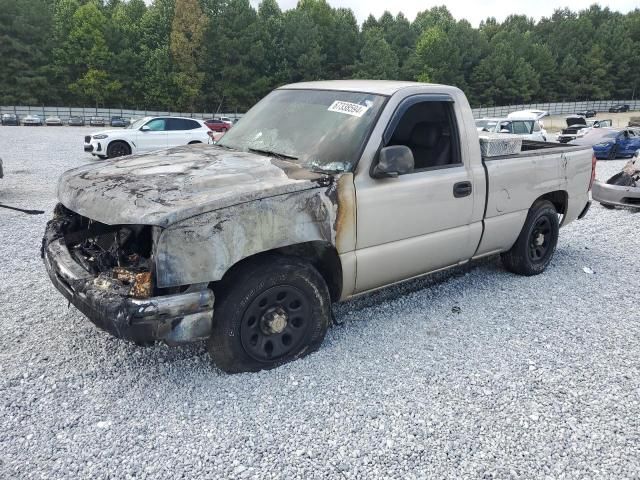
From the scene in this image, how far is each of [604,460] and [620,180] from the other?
26.5 feet

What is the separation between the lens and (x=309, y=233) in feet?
10.5

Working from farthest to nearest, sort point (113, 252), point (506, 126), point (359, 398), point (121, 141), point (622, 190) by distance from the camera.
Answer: point (506, 126)
point (121, 141)
point (622, 190)
point (113, 252)
point (359, 398)

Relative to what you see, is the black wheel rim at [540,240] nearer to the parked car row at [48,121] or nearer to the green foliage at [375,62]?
the parked car row at [48,121]

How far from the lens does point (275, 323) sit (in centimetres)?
324

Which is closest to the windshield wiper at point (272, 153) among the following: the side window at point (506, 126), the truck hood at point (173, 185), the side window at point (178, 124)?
the truck hood at point (173, 185)

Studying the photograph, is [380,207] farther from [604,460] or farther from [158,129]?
[158,129]

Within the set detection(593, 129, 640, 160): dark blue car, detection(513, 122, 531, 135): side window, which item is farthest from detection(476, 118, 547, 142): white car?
detection(593, 129, 640, 160): dark blue car

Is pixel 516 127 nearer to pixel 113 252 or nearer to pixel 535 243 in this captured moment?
pixel 535 243

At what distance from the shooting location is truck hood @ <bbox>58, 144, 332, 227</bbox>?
110 inches

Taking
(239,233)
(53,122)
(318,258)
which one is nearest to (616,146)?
(318,258)

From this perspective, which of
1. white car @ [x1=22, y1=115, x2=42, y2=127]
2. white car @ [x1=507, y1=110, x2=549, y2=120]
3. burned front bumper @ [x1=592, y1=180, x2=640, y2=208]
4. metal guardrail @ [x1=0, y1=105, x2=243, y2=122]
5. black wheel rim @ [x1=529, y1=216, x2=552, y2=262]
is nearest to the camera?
black wheel rim @ [x1=529, y1=216, x2=552, y2=262]

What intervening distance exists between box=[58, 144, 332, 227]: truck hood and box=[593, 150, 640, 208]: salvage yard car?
7.63 metres

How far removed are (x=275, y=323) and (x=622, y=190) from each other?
8010 mm

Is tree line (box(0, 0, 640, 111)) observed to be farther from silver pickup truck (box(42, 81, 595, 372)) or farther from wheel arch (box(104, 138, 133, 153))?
silver pickup truck (box(42, 81, 595, 372))
